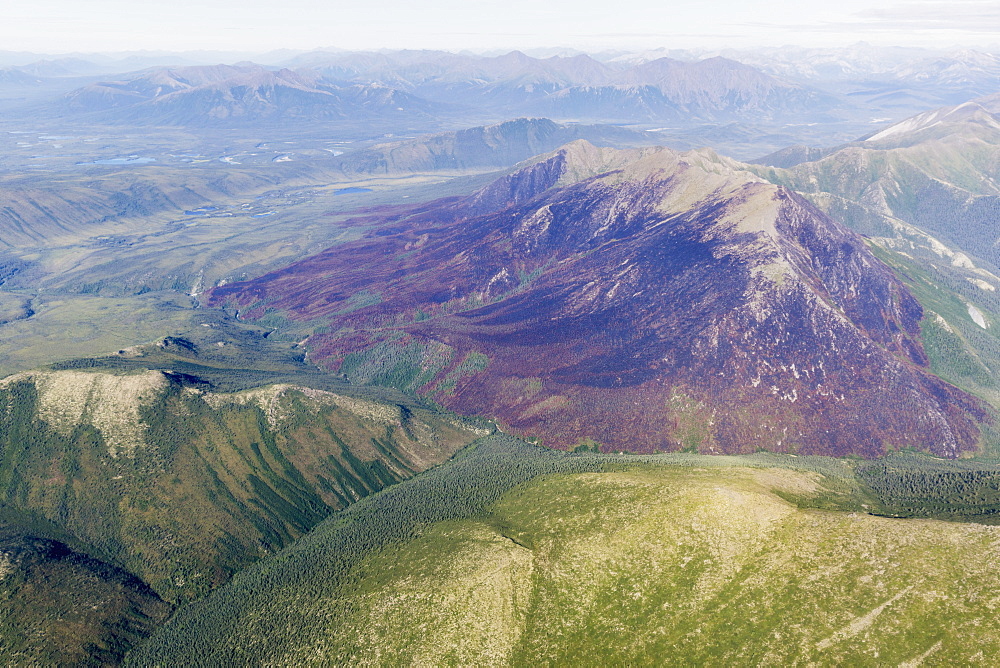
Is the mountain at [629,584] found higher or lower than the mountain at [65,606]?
higher

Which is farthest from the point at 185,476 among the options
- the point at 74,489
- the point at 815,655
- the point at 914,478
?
the point at 914,478

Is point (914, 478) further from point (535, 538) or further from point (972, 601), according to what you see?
point (535, 538)

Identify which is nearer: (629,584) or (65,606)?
(629,584)

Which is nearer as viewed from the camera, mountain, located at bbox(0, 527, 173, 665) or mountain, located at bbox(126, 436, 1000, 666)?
mountain, located at bbox(126, 436, 1000, 666)

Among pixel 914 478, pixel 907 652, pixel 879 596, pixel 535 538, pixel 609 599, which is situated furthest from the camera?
pixel 914 478

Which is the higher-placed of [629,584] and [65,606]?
[629,584]

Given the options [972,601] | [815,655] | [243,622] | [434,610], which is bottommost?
[243,622]

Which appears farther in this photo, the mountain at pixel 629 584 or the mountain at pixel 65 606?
the mountain at pixel 65 606

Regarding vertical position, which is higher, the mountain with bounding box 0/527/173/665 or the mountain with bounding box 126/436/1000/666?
the mountain with bounding box 126/436/1000/666
